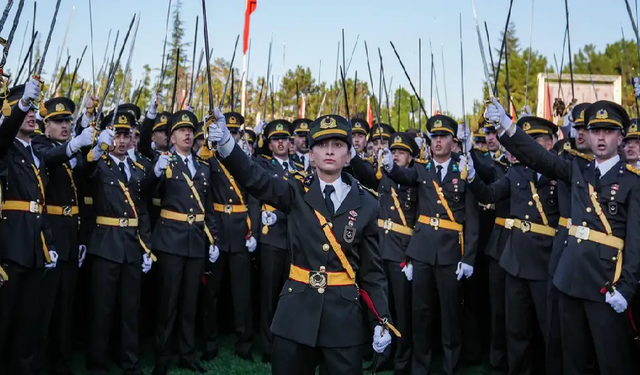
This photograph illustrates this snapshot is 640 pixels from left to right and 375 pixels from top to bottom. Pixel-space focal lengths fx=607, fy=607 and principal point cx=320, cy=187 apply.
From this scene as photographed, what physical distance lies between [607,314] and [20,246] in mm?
5139

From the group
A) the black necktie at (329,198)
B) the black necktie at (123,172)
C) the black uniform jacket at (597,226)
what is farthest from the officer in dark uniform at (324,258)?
the black necktie at (123,172)

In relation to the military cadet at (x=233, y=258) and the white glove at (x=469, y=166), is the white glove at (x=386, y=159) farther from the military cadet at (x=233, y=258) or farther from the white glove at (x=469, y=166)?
the military cadet at (x=233, y=258)

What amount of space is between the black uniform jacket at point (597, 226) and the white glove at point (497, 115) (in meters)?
0.13

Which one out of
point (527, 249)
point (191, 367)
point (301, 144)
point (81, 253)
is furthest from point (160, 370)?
point (527, 249)

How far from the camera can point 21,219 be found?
562 centimetres

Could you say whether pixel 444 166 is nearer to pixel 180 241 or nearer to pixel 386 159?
pixel 386 159

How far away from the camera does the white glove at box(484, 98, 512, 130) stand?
509 cm

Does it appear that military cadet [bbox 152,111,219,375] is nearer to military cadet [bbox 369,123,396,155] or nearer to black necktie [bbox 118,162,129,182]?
black necktie [bbox 118,162,129,182]

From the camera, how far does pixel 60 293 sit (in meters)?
6.52

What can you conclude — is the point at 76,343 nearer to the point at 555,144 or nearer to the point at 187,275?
the point at 187,275

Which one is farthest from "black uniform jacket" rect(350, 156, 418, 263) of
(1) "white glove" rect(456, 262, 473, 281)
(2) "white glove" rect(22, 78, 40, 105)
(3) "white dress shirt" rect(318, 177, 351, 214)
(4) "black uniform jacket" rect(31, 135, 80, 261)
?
(2) "white glove" rect(22, 78, 40, 105)

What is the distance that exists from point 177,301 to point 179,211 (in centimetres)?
103

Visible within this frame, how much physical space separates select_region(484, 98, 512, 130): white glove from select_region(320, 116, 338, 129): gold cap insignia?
1.61 metres

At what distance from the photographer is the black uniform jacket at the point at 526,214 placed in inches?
253
